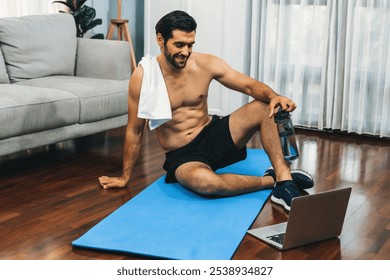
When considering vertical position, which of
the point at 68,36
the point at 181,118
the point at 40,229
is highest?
the point at 68,36

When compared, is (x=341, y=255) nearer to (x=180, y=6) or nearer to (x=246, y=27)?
(x=246, y=27)

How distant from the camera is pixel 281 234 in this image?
212 centimetres

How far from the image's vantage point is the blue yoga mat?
1967 mm

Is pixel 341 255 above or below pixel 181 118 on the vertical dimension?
below

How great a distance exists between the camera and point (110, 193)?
262 cm

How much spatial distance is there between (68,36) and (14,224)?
1.73m

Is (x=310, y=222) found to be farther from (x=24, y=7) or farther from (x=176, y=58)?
(x=24, y=7)

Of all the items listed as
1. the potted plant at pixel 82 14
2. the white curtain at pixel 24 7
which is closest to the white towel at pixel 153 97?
the white curtain at pixel 24 7

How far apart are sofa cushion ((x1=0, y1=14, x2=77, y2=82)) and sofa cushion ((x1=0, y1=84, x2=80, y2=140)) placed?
365 millimetres

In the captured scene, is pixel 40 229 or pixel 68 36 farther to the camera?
pixel 68 36

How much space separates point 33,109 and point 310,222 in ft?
4.88

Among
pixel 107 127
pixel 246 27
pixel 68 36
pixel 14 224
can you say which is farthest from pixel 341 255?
pixel 246 27

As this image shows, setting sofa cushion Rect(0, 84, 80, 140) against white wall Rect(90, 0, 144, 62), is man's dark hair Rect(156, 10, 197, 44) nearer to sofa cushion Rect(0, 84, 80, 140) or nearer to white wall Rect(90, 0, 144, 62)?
sofa cushion Rect(0, 84, 80, 140)

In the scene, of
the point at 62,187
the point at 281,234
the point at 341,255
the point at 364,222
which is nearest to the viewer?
the point at 341,255
